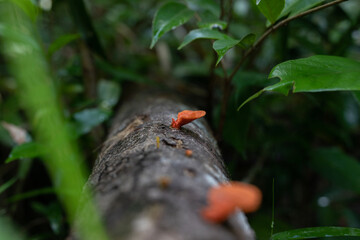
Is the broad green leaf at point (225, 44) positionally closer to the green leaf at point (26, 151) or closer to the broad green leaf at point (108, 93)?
the green leaf at point (26, 151)

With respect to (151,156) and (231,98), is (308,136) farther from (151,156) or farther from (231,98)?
(151,156)

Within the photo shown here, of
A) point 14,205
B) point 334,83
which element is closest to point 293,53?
point 334,83

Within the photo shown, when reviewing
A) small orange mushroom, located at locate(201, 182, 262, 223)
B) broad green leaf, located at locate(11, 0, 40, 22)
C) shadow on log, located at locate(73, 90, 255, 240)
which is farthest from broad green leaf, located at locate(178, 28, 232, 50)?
broad green leaf, located at locate(11, 0, 40, 22)

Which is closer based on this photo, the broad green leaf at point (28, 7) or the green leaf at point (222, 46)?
the green leaf at point (222, 46)

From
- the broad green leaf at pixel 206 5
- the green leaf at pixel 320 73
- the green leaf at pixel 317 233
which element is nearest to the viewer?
the green leaf at pixel 320 73

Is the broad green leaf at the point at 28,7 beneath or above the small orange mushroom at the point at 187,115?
above

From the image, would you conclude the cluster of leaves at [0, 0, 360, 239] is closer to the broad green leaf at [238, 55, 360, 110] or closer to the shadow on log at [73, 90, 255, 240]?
the broad green leaf at [238, 55, 360, 110]

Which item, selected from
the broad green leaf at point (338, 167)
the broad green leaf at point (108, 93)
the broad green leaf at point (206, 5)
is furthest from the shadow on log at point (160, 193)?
the broad green leaf at point (338, 167)

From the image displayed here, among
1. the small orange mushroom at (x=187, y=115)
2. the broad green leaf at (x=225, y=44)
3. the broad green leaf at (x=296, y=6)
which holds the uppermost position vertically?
the broad green leaf at (x=296, y=6)
